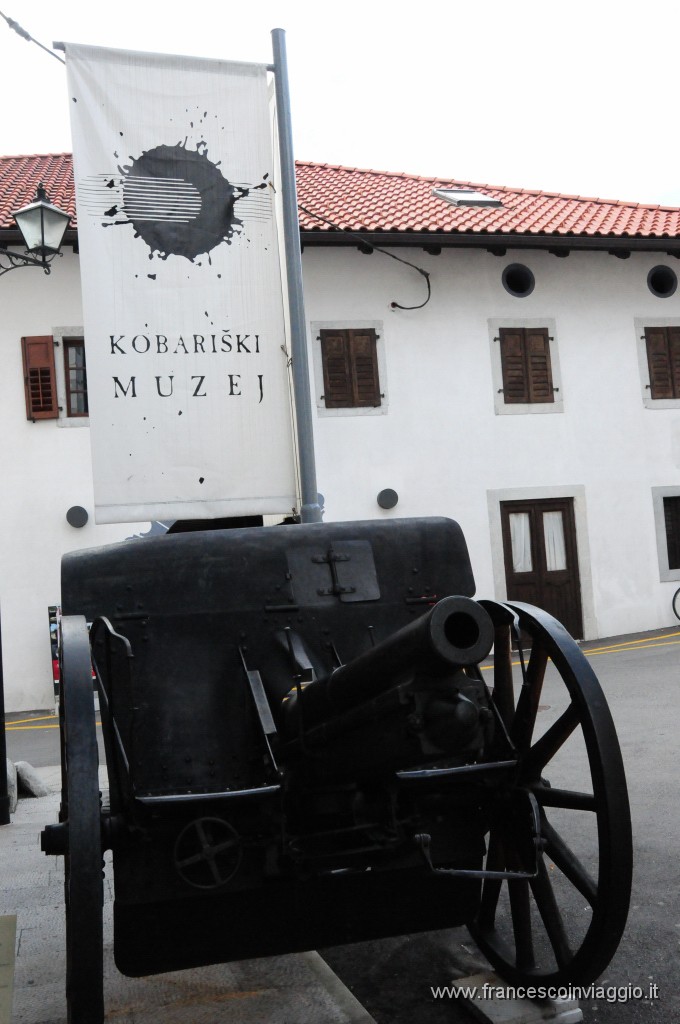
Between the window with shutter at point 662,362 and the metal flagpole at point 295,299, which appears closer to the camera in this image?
the metal flagpole at point 295,299

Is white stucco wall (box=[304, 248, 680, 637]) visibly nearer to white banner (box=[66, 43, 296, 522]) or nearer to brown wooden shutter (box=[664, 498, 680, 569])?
brown wooden shutter (box=[664, 498, 680, 569])

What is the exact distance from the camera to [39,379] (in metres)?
14.5

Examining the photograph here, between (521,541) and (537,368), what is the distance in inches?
114

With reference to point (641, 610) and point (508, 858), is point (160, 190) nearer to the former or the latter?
point (508, 858)

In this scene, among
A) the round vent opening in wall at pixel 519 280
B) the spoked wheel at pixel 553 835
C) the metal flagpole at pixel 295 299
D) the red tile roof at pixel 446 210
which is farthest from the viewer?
the round vent opening in wall at pixel 519 280

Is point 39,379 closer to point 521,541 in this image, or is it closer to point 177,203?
point 521,541

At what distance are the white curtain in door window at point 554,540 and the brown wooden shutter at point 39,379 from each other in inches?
314

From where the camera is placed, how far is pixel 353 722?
279 centimetres

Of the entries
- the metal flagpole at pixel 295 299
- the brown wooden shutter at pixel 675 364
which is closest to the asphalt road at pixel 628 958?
the metal flagpole at pixel 295 299

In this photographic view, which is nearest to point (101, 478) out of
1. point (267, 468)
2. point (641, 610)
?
point (267, 468)

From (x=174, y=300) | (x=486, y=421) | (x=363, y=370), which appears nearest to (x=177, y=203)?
(x=174, y=300)

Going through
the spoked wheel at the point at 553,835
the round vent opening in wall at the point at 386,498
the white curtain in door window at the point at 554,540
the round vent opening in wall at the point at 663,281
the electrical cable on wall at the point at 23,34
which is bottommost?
the spoked wheel at the point at 553,835

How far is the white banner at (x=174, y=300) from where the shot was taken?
577cm

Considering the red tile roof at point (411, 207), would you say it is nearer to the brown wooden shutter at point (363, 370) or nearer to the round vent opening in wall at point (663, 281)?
the round vent opening in wall at point (663, 281)
